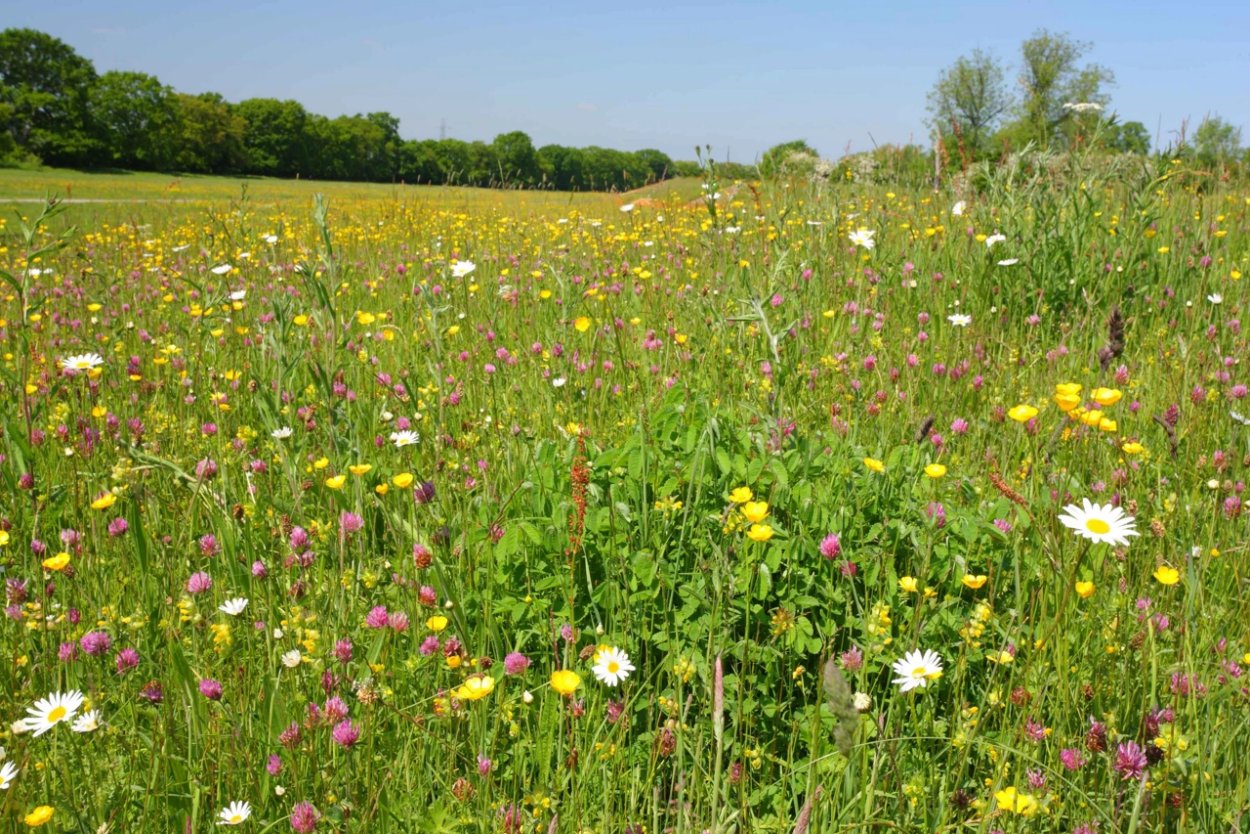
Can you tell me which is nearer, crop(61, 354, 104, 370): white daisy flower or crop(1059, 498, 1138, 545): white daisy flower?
crop(1059, 498, 1138, 545): white daisy flower

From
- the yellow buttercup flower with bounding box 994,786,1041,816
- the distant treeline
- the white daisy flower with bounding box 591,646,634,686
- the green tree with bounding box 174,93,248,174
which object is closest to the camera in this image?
the yellow buttercup flower with bounding box 994,786,1041,816

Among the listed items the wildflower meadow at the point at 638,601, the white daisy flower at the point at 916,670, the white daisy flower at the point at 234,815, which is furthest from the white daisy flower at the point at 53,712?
the white daisy flower at the point at 916,670

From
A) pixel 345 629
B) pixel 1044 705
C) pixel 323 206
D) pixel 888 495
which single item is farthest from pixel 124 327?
pixel 1044 705

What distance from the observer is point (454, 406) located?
3.13m

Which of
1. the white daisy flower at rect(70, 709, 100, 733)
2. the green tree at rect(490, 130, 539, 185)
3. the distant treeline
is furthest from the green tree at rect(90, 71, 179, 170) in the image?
the white daisy flower at rect(70, 709, 100, 733)

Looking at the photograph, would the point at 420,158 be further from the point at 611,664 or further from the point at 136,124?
the point at 611,664

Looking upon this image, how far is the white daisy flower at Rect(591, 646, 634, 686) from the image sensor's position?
59.7 inches

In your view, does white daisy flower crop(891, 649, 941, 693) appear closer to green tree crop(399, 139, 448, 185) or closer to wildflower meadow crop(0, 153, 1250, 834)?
wildflower meadow crop(0, 153, 1250, 834)

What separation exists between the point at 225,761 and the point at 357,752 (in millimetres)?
234

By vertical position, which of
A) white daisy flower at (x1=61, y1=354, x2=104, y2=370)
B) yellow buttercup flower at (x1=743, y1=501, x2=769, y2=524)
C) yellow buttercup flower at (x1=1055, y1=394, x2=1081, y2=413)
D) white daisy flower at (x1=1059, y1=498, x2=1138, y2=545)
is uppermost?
yellow buttercup flower at (x1=1055, y1=394, x2=1081, y2=413)

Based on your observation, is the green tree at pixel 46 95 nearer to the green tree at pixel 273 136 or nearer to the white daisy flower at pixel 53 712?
the green tree at pixel 273 136

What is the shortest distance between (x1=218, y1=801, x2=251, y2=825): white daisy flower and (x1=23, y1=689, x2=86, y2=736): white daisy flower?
31cm

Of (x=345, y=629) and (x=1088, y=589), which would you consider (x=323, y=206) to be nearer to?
(x=345, y=629)

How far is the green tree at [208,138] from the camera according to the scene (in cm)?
5172
